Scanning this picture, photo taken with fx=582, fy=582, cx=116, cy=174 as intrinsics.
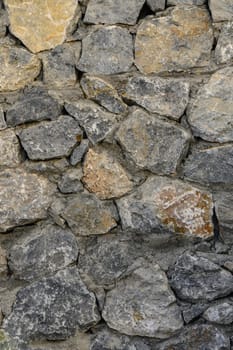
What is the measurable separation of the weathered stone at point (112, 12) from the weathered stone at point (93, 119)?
13.6 inches

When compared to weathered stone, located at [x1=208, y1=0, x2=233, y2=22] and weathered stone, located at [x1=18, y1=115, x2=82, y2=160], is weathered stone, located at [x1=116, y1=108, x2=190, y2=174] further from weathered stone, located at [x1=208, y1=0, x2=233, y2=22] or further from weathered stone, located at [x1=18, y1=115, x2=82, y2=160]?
weathered stone, located at [x1=208, y1=0, x2=233, y2=22]

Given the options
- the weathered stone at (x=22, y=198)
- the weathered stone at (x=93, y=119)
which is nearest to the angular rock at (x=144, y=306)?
the weathered stone at (x=22, y=198)

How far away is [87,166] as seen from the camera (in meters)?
2.24

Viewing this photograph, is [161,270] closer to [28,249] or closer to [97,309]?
[97,309]

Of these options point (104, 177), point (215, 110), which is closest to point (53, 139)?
point (104, 177)

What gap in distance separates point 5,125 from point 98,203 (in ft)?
1.56

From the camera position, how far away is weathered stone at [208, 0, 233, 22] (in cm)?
220

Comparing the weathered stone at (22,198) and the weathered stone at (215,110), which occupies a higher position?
the weathered stone at (215,110)

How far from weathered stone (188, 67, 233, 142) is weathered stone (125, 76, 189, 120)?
0.06 meters

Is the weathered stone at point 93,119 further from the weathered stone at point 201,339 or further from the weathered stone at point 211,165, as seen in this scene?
the weathered stone at point 201,339

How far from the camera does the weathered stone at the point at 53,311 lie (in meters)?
2.21

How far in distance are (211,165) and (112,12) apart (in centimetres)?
71

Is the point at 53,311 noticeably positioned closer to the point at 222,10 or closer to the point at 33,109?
the point at 33,109

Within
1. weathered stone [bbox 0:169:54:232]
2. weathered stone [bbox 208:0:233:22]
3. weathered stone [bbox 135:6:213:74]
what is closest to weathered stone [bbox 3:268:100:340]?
weathered stone [bbox 0:169:54:232]
